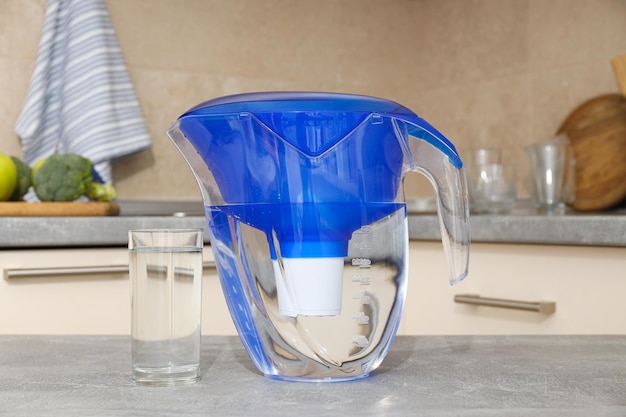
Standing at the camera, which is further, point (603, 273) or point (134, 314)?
point (603, 273)

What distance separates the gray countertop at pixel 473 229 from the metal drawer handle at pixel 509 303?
0.36 ft

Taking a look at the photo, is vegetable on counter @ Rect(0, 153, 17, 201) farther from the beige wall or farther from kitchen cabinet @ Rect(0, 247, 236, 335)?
the beige wall

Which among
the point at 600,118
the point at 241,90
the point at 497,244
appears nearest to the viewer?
the point at 497,244

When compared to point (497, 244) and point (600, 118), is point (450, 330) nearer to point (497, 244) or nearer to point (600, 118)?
point (497, 244)

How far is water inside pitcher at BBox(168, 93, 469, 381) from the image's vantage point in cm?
54

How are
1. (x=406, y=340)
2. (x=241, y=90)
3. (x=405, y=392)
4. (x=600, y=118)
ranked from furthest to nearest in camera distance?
(x=241, y=90) → (x=600, y=118) → (x=406, y=340) → (x=405, y=392)

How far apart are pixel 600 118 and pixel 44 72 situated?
1311mm

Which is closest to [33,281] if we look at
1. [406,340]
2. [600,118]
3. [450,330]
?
[450,330]

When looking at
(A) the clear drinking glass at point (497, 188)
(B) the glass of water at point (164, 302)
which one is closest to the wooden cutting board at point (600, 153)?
(A) the clear drinking glass at point (497, 188)

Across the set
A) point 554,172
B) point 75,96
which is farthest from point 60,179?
point 554,172

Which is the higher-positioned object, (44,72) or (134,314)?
(44,72)

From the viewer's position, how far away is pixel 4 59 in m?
1.99

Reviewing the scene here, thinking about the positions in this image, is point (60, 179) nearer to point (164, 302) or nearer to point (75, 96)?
point (75, 96)

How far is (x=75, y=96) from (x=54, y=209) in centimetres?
48
